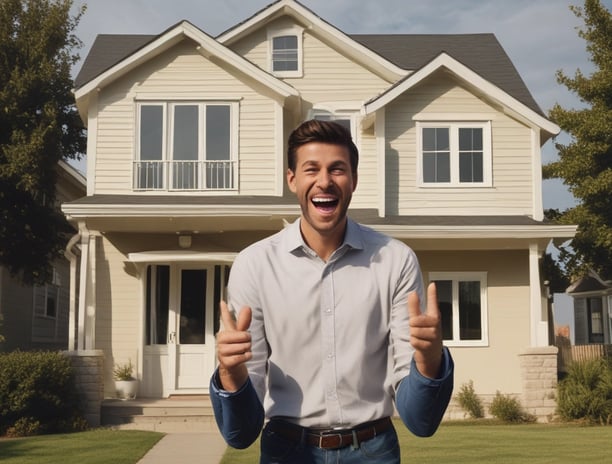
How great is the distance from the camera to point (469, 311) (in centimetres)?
1805

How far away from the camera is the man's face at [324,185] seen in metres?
2.88

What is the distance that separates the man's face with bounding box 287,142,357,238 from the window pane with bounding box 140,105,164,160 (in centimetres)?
1495

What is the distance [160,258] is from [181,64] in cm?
427

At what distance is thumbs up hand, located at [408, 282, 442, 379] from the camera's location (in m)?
2.40

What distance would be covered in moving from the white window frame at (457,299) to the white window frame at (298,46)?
5.49m

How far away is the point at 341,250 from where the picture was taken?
9.68 feet

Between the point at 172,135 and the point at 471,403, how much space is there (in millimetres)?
8224

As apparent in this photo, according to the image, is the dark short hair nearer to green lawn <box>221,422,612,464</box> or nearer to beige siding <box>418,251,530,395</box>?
green lawn <box>221,422,612,464</box>

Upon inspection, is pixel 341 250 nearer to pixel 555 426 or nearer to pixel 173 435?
pixel 173 435

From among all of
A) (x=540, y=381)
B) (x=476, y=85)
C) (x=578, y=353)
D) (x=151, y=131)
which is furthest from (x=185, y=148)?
(x=578, y=353)

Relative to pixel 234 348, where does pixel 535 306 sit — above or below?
above

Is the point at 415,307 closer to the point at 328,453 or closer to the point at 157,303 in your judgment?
the point at 328,453

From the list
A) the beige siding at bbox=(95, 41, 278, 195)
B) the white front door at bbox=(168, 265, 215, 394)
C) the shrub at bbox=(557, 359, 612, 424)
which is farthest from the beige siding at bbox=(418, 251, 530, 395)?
the white front door at bbox=(168, 265, 215, 394)

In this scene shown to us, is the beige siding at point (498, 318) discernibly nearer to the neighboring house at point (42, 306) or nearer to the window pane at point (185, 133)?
the window pane at point (185, 133)
